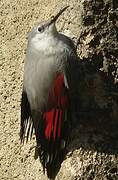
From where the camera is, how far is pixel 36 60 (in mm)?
3281

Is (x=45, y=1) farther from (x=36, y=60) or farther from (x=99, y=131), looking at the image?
(x=99, y=131)

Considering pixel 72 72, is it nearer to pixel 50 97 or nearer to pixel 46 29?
pixel 50 97

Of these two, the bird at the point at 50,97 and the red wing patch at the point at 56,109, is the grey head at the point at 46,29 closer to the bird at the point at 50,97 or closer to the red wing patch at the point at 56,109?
the bird at the point at 50,97

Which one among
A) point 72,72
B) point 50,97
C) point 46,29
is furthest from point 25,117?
point 46,29

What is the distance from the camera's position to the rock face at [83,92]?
10.6 feet

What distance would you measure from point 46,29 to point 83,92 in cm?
31

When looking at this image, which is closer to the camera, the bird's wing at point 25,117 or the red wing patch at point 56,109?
the red wing patch at point 56,109

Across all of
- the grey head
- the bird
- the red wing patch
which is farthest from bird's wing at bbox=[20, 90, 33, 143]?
the grey head

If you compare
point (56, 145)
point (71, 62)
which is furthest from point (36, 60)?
point (56, 145)

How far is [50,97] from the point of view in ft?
10.5

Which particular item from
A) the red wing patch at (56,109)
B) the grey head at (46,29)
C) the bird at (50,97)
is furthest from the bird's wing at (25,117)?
the grey head at (46,29)

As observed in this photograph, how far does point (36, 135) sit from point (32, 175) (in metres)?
0.21

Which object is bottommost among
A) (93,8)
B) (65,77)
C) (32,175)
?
(32,175)

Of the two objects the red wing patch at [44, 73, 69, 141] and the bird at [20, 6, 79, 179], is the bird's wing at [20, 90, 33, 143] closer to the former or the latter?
the bird at [20, 6, 79, 179]
